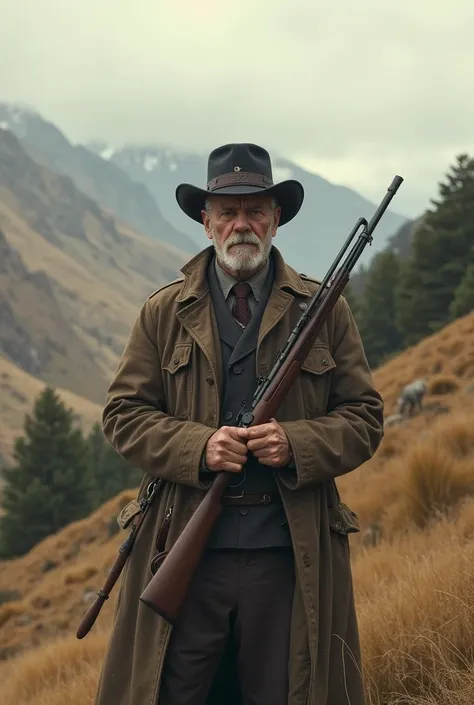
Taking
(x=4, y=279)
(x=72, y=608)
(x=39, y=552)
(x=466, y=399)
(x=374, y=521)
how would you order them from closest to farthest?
(x=374, y=521) → (x=466, y=399) → (x=72, y=608) → (x=39, y=552) → (x=4, y=279)

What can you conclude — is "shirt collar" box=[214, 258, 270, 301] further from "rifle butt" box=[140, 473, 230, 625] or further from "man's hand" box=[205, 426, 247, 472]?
"rifle butt" box=[140, 473, 230, 625]

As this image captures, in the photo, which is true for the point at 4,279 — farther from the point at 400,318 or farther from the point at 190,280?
the point at 190,280

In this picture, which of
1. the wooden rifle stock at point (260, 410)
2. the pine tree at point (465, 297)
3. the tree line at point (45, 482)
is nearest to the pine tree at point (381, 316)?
the pine tree at point (465, 297)

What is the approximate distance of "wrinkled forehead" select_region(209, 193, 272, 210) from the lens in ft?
9.93

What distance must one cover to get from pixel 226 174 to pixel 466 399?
9040 mm

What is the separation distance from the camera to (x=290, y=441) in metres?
2.79

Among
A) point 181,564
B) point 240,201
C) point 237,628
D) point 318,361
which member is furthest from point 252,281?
point 237,628

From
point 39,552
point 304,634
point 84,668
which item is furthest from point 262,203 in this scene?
point 39,552

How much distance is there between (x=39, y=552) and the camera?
2230 cm

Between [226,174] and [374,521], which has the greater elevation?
[226,174]

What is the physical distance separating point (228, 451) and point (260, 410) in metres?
0.21

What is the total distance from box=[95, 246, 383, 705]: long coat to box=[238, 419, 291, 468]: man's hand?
49 mm

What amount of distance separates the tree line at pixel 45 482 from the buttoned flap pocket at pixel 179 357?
2999cm

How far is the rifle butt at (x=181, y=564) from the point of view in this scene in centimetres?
271
